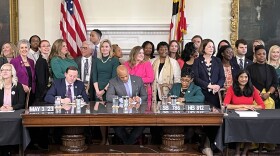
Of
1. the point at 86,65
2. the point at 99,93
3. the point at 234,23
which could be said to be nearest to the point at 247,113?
the point at 99,93

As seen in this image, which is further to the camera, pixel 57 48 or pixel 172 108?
pixel 57 48

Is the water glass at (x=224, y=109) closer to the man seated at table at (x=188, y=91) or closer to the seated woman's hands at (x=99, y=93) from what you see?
the man seated at table at (x=188, y=91)

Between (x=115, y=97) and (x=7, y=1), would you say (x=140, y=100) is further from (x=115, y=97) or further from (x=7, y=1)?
(x=7, y=1)

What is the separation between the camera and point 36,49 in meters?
7.24

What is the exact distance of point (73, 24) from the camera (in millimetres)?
8070

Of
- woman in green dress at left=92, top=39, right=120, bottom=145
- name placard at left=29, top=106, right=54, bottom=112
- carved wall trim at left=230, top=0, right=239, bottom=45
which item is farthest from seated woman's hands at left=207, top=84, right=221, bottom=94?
carved wall trim at left=230, top=0, right=239, bottom=45

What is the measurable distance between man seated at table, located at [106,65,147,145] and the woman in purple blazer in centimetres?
127

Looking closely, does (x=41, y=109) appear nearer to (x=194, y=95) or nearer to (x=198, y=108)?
(x=198, y=108)

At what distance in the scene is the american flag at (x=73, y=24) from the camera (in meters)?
8.00

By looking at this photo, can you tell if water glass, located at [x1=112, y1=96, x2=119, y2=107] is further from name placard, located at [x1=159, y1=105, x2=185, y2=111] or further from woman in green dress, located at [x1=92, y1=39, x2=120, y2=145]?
woman in green dress, located at [x1=92, y1=39, x2=120, y2=145]

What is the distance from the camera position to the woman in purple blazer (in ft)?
20.6

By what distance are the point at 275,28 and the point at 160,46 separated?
2.82 meters

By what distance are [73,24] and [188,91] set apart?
3.09 m

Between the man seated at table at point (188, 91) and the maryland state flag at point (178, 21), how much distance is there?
6.76ft
